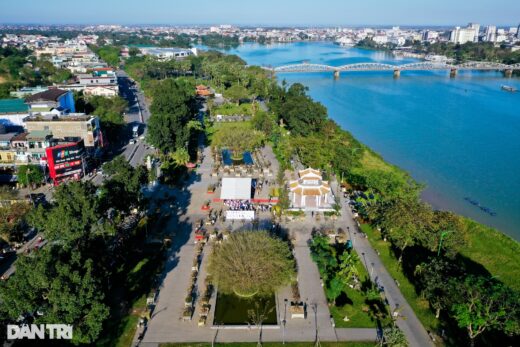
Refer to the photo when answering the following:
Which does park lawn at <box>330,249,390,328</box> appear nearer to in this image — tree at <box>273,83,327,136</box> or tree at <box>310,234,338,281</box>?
tree at <box>310,234,338,281</box>

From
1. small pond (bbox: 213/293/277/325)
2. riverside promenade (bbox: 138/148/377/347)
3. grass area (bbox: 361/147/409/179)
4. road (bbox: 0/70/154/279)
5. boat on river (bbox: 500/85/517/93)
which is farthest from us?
boat on river (bbox: 500/85/517/93)

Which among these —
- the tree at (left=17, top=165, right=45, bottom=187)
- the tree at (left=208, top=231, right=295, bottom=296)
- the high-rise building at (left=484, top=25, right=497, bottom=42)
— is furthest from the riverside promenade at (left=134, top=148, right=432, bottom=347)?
the high-rise building at (left=484, top=25, right=497, bottom=42)

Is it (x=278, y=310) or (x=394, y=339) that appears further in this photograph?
(x=278, y=310)

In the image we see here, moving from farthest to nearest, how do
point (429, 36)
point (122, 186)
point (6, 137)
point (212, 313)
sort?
point (429, 36) < point (6, 137) < point (122, 186) < point (212, 313)

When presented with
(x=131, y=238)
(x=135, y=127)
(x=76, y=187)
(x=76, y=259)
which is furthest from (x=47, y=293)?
(x=135, y=127)

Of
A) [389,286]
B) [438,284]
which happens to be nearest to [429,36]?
[389,286]

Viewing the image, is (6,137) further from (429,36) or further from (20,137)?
(429,36)

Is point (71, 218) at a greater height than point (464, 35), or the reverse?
point (464, 35)
